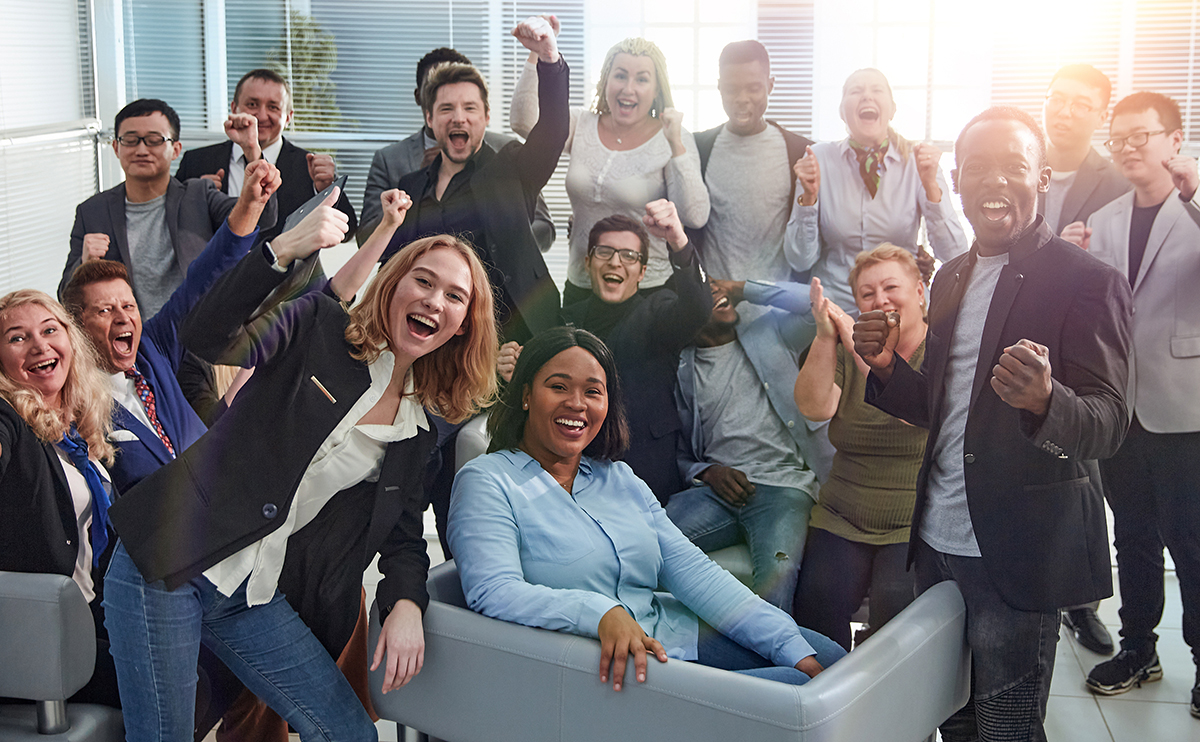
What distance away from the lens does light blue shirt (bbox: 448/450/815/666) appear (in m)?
1.92

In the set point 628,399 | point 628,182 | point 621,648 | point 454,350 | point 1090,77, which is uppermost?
point 1090,77

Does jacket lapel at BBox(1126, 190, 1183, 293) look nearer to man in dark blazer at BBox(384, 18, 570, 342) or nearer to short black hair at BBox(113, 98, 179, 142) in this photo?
man in dark blazer at BBox(384, 18, 570, 342)

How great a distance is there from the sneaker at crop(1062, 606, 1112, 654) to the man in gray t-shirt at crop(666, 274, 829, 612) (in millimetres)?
1164

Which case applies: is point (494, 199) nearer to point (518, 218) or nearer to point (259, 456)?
point (518, 218)

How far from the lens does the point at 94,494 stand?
2.33 m

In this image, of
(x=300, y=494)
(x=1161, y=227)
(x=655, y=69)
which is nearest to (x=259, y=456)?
(x=300, y=494)

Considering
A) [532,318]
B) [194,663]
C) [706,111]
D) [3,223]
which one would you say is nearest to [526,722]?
[194,663]

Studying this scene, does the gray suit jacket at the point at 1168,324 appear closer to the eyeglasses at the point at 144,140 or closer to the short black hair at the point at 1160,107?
the short black hair at the point at 1160,107

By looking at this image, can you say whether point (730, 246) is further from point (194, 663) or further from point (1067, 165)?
point (194, 663)

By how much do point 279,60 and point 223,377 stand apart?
1.92 metres

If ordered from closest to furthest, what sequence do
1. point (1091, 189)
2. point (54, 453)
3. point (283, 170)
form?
1. point (54, 453)
2. point (1091, 189)
3. point (283, 170)

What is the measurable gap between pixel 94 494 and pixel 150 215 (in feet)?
5.40

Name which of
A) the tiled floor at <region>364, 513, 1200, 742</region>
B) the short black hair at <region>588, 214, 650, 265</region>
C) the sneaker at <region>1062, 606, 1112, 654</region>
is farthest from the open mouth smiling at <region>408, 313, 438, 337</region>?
the sneaker at <region>1062, 606, 1112, 654</region>

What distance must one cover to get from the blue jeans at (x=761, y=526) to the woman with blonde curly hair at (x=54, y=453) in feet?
4.88
